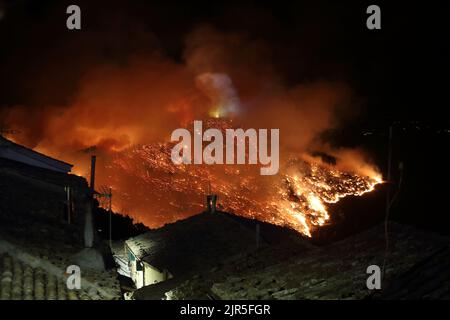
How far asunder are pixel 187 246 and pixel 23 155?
8.52 metres

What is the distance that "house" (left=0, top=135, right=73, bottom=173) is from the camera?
22.0 meters

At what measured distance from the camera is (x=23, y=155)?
22.3 m

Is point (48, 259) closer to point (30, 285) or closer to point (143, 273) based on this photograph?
point (30, 285)

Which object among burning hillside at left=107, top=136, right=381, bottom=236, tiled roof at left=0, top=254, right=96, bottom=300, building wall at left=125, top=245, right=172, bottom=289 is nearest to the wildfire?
burning hillside at left=107, top=136, right=381, bottom=236

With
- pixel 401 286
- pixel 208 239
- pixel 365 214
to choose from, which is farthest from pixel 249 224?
pixel 401 286

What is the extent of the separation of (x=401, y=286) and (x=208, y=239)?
635 inches

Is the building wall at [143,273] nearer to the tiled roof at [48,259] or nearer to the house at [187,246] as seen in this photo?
the house at [187,246]

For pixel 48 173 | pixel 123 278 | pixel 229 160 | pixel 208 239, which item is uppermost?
pixel 229 160

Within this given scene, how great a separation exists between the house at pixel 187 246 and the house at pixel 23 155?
604 centimetres

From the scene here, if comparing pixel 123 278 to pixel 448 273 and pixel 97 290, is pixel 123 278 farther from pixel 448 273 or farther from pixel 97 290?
pixel 448 273

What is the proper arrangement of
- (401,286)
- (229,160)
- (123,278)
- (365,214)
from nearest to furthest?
(401,286) → (123,278) → (365,214) → (229,160)

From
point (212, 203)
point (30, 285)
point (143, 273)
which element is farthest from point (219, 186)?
point (30, 285)

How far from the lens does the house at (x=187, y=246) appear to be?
74.4ft

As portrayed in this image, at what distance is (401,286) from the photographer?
8.95 m
